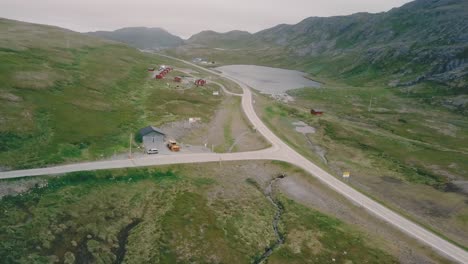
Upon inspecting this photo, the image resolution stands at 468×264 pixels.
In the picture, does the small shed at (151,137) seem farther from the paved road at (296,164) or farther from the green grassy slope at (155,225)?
the green grassy slope at (155,225)

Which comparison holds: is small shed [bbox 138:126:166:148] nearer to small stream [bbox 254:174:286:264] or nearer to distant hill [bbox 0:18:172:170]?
distant hill [bbox 0:18:172:170]

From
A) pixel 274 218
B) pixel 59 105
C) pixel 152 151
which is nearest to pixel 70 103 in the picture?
pixel 59 105

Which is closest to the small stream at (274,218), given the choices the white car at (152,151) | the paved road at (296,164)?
the paved road at (296,164)

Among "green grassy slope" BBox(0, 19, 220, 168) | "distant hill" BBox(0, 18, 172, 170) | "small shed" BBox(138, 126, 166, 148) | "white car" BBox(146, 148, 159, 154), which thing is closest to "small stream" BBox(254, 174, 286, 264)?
"white car" BBox(146, 148, 159, 154)

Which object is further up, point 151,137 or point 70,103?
point 70,103

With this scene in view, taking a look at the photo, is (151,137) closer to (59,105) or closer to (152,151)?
(152,151)

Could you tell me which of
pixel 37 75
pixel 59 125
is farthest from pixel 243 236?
pixel 37 75
